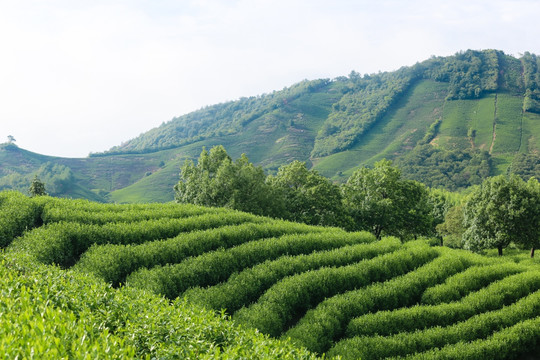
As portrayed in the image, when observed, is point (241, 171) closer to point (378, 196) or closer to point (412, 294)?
point (378, 196)

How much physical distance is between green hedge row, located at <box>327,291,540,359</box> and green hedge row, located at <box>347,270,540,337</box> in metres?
0.62

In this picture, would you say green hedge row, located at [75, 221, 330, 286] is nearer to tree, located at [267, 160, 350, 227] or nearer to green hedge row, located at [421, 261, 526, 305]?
green hedge row, located at [421, 261, 526, 305]

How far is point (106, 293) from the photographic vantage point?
1331cm

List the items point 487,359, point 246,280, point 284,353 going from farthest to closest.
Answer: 1. point 246,280
2. point 487,359
3. point 284,353

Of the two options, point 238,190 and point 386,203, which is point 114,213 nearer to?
point 238,190

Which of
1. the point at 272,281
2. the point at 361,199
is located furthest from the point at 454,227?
the point at 272,281

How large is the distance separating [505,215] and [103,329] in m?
47.1

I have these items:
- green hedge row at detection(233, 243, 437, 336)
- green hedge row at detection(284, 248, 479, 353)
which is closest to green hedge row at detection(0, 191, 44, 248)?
green hedge row at detection(233, 243, 437, 336)

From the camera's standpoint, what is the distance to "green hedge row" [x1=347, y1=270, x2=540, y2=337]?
2106 cm

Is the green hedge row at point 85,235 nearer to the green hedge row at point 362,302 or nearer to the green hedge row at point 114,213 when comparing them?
the green hedge row at point 114,213

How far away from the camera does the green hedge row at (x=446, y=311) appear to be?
69.1ft

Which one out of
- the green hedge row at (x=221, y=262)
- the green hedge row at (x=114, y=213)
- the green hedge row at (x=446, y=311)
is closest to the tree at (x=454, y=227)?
the green hedge row at (x=446, y=311)

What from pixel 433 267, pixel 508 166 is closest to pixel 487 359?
pixel 433 267

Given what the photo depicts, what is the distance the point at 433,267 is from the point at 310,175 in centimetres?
2413
